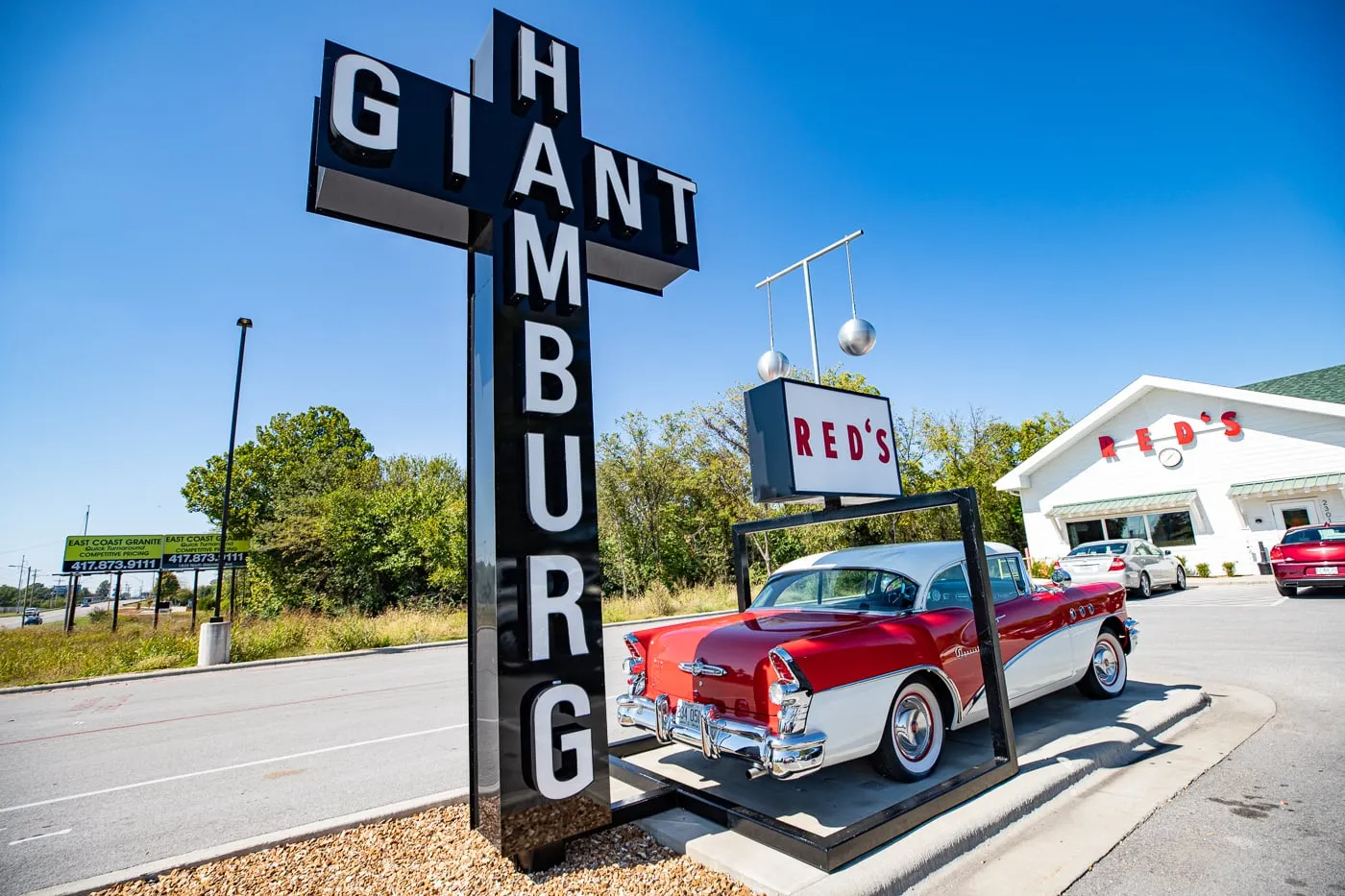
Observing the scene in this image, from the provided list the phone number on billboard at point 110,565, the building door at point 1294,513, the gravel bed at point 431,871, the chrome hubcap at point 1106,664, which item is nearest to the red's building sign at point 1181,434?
the building door at point 1294,513

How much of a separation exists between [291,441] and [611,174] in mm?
42359

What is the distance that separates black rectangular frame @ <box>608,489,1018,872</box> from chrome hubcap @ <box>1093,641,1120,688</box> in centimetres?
231

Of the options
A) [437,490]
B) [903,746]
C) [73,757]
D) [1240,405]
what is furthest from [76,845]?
[1240,405]

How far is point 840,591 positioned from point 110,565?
108 ft

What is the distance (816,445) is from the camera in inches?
192

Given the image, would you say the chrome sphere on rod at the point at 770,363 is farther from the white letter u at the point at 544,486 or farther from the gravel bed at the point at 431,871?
the gravel bed at the point at 431,871

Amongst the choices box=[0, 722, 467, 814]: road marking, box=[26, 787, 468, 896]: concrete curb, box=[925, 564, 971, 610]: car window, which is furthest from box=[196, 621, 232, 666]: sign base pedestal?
box=[925, 564, 971, 610]: car window

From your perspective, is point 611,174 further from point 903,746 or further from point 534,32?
point 903,746

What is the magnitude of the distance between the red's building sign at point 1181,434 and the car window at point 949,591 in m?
21.6

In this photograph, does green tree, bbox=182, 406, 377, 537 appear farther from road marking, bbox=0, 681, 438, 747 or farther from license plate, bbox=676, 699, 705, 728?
license plate, bbox=676, 699, 705, 728

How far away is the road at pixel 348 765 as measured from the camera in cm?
333

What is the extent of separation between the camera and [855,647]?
3.88m

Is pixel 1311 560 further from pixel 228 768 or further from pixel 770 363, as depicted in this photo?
pixel 228 768

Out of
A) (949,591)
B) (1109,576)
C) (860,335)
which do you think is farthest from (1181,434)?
(949,591)
